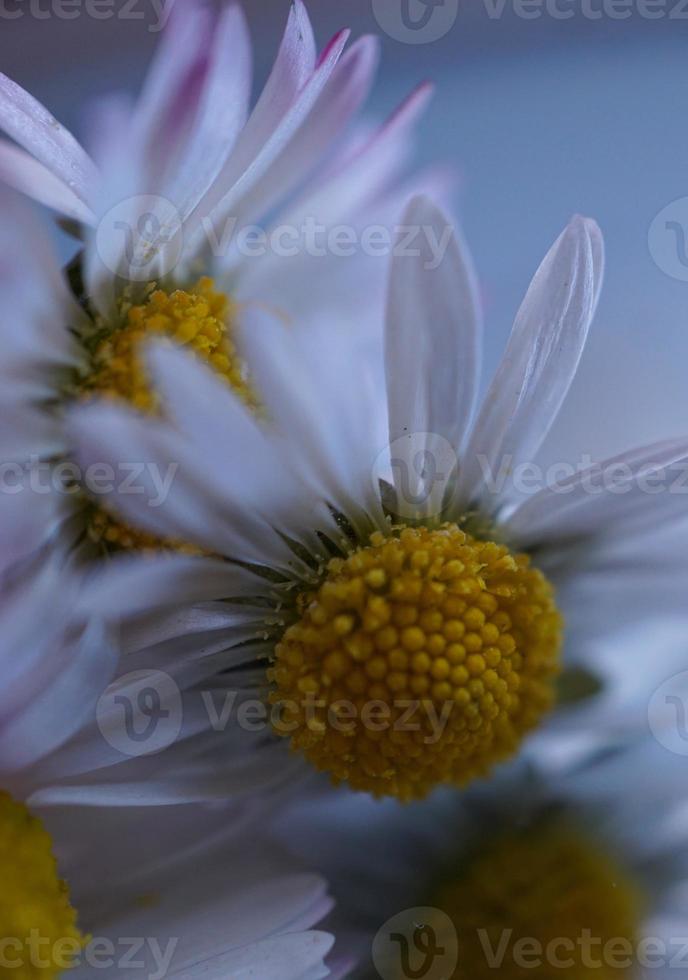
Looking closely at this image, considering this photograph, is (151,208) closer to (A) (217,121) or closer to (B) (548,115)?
(A) (217,121)

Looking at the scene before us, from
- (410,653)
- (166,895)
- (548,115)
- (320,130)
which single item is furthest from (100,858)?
(548,115)

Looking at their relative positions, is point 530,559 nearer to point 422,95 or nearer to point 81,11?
point 422,95

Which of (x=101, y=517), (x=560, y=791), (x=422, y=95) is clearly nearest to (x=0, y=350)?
(x=101, y=517)

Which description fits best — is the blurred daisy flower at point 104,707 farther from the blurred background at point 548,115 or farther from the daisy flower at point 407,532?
the blurred background at point 548,115

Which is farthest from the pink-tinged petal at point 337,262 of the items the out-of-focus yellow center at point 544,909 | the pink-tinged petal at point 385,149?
the out-of-focus yellow center at point 544,909

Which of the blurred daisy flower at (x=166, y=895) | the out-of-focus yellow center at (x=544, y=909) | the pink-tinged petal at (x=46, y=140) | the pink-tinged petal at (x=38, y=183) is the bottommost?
the out-of-focus yellow center at (x=544, y=909)

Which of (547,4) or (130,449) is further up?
(547,4)

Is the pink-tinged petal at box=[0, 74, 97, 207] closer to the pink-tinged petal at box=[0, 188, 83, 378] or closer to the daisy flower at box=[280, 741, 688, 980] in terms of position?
the pink-tinged petal at box=[0, 188, 83, 378]
